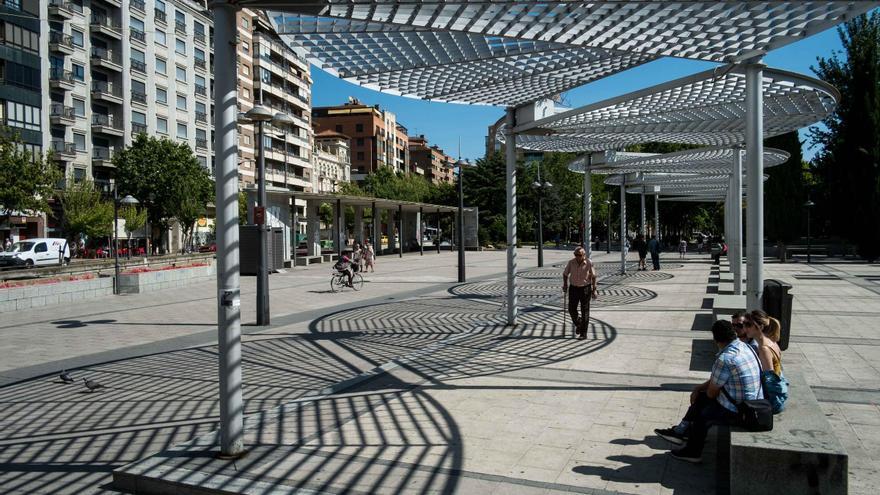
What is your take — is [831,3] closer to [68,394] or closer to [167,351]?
[68,394]

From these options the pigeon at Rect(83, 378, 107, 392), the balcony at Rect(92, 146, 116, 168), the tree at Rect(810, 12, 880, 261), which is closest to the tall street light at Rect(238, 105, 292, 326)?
the pigeon at Rect(83, 378, 107, 392)

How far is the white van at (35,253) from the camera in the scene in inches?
1304

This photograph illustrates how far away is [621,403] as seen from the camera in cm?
681

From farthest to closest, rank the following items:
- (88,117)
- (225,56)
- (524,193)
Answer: (524,193)
(88,117)
(225,56)

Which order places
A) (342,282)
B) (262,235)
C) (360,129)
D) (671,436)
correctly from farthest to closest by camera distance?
(360,129)
(342,282)
(262,235)
(671,436)

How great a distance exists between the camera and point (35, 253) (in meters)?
35.3

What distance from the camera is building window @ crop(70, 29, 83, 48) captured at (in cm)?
5125

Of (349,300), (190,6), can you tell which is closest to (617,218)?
(190,6)

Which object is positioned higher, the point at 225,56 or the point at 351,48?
the point at 351,48

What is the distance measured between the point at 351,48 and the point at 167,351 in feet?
18.4

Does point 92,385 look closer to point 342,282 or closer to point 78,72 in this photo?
point 342,282

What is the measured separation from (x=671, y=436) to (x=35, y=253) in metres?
38.0

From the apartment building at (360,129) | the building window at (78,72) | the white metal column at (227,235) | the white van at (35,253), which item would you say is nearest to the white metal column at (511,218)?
the white metal column at (227,235)

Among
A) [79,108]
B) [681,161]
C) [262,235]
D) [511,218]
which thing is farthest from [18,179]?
[681,161]
